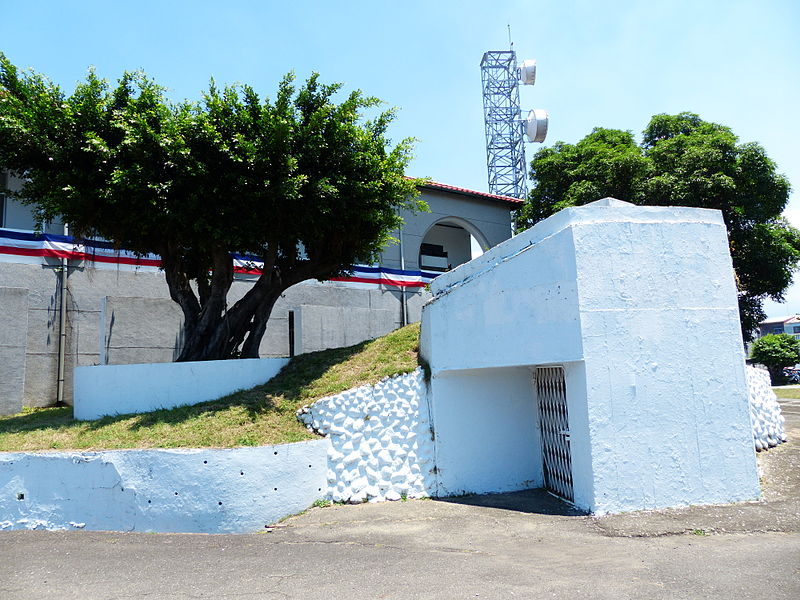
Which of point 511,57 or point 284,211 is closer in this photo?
point 284,211

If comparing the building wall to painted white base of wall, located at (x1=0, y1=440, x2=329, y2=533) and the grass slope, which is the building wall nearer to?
the grass slope

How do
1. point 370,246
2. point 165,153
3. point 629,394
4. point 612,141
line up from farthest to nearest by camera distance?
point 612,141 < point 370,246 < point 165,153 < point 629,394

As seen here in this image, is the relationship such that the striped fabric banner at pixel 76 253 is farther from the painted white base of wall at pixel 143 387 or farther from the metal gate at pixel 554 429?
the metal gate at pixel 554 429

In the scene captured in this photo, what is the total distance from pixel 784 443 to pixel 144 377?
11.7 meters

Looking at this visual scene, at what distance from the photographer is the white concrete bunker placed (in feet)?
22.8

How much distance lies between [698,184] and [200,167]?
1407 centimetres

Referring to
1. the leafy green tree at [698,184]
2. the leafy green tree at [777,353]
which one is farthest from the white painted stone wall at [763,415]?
the leafy green tree at [777,353]

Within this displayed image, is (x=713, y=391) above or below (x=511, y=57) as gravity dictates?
below

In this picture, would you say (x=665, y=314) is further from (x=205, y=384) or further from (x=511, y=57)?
(x=511, y=57)

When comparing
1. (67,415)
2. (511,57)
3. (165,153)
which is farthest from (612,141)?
(67,415)

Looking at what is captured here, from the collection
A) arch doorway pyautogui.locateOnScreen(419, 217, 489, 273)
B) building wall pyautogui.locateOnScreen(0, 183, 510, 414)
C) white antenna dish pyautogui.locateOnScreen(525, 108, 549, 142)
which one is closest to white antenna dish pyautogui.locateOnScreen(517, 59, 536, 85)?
white antenna dish pyautogui.locateOnScreen(525, 108, 549, 142)

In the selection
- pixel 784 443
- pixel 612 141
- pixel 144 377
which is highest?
pixel 612 141

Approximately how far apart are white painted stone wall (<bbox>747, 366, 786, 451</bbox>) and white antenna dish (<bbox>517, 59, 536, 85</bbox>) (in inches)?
735

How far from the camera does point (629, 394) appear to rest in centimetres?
702
